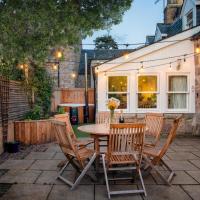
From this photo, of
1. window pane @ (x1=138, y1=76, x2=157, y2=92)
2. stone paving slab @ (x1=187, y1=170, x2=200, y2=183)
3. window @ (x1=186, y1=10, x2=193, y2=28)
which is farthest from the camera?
window @ (x1=186, y1=10, x2=193, y2=28)

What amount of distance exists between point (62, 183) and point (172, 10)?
44.5 feet

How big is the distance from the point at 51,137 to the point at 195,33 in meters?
5.70

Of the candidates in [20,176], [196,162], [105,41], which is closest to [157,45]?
[196,162]

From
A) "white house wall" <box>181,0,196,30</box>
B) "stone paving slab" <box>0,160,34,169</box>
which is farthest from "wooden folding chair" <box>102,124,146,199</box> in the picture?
"white house wall" <box>181,0,196,30</box>

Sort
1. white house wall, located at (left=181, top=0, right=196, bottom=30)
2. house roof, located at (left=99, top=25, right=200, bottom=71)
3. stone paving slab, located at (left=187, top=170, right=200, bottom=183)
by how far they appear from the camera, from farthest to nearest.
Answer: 1. white house wall, located at (left=181, top=0, right=196, bottom=30)
2. house roof, located at (left=99, top=25, right=200, bottom=71)
3. stone paving slab, located at (left=187, top=170, right=200, bottom=183)

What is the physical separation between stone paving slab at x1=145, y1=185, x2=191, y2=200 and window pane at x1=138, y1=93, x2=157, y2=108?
541 cm

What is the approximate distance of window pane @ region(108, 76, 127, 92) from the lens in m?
9.70

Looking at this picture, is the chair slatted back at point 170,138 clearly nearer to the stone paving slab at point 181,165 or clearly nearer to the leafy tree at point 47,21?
the stone paving slab at point 181,165

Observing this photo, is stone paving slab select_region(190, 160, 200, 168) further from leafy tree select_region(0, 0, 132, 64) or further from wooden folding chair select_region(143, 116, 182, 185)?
leafy tree select_region(0, 0, 132, 64)

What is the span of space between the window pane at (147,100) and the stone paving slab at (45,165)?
180 inches

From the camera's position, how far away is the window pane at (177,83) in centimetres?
953

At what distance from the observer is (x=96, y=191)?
4.21 m

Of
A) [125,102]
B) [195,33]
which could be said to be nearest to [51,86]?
[125,102]

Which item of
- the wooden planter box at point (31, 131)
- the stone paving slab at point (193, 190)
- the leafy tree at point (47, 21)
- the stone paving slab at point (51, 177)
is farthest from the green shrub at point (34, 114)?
the stone paving slab at point (193, 190)
